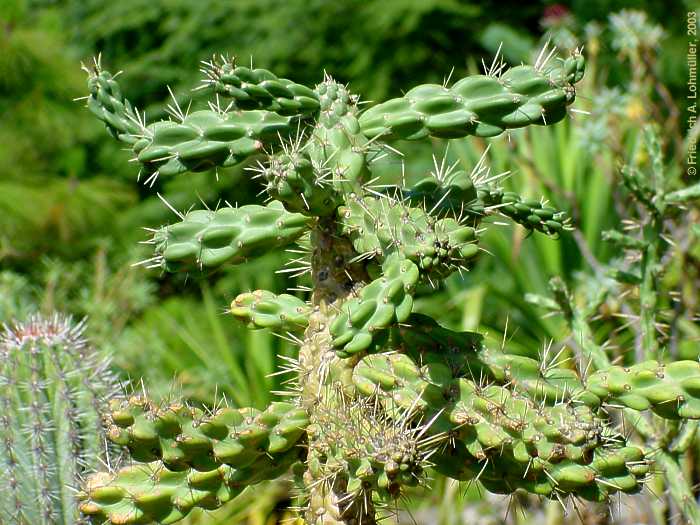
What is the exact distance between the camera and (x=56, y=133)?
5.95m

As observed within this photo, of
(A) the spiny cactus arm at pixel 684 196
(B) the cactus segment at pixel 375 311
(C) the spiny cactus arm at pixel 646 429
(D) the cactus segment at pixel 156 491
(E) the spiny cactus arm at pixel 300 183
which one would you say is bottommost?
(C) the spiny cactus arm at pixel 646 429

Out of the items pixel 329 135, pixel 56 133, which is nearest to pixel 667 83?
pixel 56 133

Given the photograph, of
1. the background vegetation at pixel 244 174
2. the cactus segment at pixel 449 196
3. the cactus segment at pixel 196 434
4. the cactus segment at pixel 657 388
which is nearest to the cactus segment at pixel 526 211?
the cactus segment at pixel 449 196

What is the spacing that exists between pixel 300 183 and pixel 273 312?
1.13ft

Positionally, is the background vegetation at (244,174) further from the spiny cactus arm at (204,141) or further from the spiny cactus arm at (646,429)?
the spiny cactus arm at (204,141)

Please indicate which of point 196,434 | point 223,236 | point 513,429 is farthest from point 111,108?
point 513,429

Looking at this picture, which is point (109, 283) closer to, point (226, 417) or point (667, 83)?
point (226, 417)

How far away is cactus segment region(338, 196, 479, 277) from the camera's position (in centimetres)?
141

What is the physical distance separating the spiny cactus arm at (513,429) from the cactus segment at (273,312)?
205 mm

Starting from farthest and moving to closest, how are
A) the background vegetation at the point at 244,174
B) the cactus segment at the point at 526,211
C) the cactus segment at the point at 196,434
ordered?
the background vegetation at the point at 244,174, the cactus segment at the point at 526,211, the cactus segment at the point at 196,434

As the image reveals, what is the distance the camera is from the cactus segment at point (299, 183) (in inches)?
56.4

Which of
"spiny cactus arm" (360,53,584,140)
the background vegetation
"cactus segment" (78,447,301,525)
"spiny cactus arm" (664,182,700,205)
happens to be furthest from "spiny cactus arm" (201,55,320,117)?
the background vegetation

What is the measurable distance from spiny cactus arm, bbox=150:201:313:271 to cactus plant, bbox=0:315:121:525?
767 millimetres

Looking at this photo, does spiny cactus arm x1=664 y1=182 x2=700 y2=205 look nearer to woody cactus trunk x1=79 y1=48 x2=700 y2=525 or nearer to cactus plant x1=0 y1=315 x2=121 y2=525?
woody cactus trunk x1=79 y1=48 x2=700 y2=525
